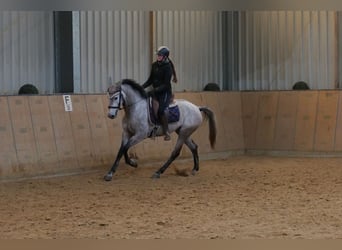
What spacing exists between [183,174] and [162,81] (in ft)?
5.30

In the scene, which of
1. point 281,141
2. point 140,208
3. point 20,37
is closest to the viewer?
point 140,208

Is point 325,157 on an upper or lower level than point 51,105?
lower

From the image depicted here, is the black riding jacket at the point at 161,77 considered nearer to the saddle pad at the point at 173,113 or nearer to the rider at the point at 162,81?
the rider at the point at 162,81

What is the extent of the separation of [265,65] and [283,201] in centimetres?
724

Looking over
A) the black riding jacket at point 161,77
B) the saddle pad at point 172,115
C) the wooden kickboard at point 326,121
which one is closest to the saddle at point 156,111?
the saddle pad at point 172,115

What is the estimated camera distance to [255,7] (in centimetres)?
211

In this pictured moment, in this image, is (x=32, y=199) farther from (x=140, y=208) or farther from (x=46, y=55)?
(x=46, y=55)

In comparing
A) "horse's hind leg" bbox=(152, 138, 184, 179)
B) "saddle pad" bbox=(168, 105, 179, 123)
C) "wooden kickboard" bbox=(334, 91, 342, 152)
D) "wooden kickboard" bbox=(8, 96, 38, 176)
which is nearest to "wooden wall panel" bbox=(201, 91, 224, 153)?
"wooden kickboard" bbox=(334, 91, 342, 152)

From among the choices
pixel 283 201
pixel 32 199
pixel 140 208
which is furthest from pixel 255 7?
pixel 32 199

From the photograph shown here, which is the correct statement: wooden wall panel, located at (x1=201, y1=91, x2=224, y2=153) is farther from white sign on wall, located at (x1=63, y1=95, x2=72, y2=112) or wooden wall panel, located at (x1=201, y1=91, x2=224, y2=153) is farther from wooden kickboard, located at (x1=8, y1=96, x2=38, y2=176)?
wooden kickboard, located at (x1=8, y1=96, x2=38, y2=176)

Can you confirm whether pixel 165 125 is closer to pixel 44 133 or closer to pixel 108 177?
pixel 108 177

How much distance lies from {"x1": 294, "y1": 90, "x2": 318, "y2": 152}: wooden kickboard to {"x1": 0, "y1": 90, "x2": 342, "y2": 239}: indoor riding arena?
0.02 m

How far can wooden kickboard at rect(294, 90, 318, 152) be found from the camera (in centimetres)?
1254

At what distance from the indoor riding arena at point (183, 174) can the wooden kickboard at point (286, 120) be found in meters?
0.02
